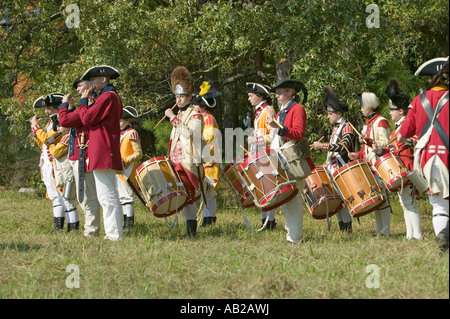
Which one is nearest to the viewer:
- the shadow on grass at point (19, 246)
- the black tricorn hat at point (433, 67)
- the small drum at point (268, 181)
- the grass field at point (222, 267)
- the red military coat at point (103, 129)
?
the grass field at point (222, 267)

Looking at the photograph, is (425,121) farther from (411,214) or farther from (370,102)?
(370,102)

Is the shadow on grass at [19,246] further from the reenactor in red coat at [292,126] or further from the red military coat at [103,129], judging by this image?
the reenactor in red coat at [292,126]

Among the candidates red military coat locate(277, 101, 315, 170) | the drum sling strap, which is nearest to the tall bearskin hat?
red military coat locate(277, 101, 315, 170)

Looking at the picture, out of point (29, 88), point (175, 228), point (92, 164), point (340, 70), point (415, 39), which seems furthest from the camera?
point (29, 88)

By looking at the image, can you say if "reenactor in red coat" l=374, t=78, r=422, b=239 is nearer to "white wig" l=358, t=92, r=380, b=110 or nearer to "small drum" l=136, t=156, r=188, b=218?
"white wig" l=358, t=92, r=380, b=110

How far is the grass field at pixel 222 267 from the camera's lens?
16.1ft

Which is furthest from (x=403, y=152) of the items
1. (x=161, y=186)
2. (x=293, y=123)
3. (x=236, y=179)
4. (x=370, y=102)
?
(x=161, y=186)

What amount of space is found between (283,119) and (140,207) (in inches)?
263

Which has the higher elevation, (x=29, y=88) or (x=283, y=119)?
(x=29, y=88)

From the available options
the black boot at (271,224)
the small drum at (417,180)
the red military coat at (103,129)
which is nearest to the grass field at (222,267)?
the small drum at (417,180)

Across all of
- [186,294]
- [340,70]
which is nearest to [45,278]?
[186,294]

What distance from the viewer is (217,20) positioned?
36.9ft

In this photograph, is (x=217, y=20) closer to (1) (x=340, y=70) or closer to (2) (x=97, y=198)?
(1) (x=340, y=70)

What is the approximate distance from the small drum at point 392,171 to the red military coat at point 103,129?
300 centimetres
